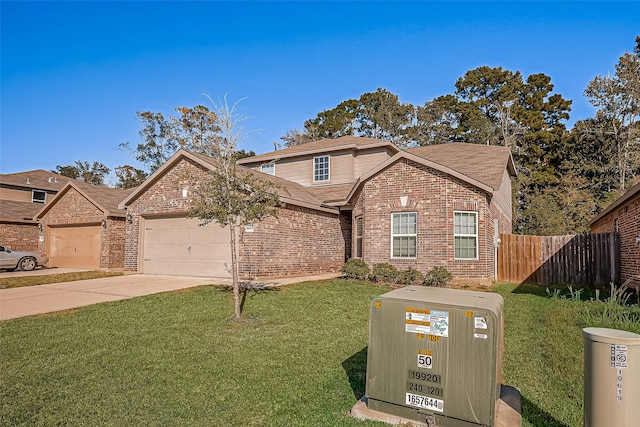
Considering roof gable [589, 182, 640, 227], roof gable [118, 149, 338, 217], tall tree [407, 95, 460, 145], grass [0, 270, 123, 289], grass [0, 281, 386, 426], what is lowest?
grass [0, 270, 123, 289]

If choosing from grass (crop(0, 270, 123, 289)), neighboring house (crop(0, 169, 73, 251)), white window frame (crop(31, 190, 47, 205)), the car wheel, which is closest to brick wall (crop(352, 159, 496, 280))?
grass (crop(0, 270, 123, 289))

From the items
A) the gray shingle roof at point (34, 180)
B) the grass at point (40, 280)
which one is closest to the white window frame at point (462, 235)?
the grass at point (40, 280)

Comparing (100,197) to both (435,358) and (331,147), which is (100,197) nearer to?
(331,147)

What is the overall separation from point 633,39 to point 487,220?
2866cm

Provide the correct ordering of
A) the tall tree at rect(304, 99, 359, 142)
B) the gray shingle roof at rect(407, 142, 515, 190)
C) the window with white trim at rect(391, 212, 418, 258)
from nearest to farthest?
the window with white trim at rect(391, 212, 418, 258), the gray shingle roof at rect(407, 142, 515, 190), the tall tree at rect(304, 99, 359, 142)

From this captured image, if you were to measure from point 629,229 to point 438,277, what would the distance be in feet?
18.2

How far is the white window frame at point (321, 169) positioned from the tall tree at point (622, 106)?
23.7 m

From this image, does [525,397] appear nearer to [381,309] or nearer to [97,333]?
[381,309]

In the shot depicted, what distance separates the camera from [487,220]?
1425cm

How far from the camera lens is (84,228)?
21.2 m

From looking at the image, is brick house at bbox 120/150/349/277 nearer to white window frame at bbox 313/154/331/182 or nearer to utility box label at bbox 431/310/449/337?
white window frame at bbox 313/154/331/182

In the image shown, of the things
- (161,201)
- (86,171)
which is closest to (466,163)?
(161,201)

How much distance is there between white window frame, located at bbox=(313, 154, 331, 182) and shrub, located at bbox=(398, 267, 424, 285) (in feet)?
29.5

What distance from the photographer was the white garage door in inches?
585
